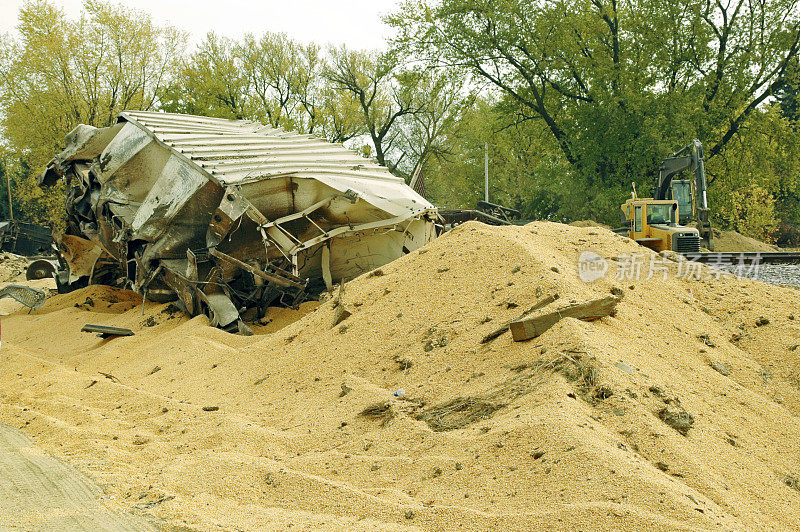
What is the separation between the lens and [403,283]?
25.0 feet

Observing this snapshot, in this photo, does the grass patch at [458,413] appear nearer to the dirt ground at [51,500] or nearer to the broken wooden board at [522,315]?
the broken wooden board at [522,315]

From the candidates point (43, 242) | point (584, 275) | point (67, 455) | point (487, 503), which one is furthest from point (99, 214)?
point (43, 242)

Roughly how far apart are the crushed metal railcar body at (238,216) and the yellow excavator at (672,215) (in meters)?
7.07

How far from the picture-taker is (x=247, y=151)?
→ 1180 cm

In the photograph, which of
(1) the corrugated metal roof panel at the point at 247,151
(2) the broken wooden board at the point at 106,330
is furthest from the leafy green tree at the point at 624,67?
(2) the broken wooden board at the point at 106,330

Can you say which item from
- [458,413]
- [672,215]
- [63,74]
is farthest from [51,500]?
[63,74]

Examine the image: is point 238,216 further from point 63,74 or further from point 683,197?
point 63,74

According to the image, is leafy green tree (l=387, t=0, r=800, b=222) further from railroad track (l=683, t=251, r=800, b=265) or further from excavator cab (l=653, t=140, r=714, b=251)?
railroad track (l=683, t=251, r=800, b=265)

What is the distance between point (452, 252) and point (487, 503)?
423 centimetres

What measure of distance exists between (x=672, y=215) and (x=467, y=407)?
1469cm

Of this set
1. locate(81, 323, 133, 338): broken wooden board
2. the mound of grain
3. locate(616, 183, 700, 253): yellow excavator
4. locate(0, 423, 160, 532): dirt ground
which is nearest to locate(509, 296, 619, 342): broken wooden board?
locate(0, 423, 160, 532): dirt ground

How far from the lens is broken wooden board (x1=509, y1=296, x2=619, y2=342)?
549 centimetres

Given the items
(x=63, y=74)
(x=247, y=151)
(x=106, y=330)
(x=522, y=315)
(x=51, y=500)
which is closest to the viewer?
(x=51, y=500)

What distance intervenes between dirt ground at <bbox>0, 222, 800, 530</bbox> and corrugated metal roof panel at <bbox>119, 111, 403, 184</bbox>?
287cm
